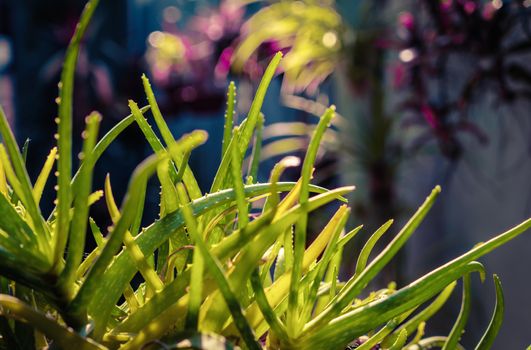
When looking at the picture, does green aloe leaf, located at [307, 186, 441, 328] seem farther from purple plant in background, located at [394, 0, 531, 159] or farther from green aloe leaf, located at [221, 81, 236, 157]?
purple plant in background, located at [394, 0, 531, 159]

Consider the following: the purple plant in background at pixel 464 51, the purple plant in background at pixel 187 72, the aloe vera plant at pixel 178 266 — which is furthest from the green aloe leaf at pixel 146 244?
the purple plant in background at pixel 187 72

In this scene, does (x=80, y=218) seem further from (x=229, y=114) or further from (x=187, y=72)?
(x=187, y=72)

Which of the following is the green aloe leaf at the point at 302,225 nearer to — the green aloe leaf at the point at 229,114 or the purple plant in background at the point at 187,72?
the green aloe leaf at the point at 229,114

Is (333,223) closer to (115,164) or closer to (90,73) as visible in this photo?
(90,73)

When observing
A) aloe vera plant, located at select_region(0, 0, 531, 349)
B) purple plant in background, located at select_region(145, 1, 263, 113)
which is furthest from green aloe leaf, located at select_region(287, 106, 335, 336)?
purple plant in background, located at select_region(145, 1, 263, 113)

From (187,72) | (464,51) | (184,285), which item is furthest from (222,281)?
(187,72)

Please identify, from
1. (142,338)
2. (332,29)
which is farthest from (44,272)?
(332,29)
